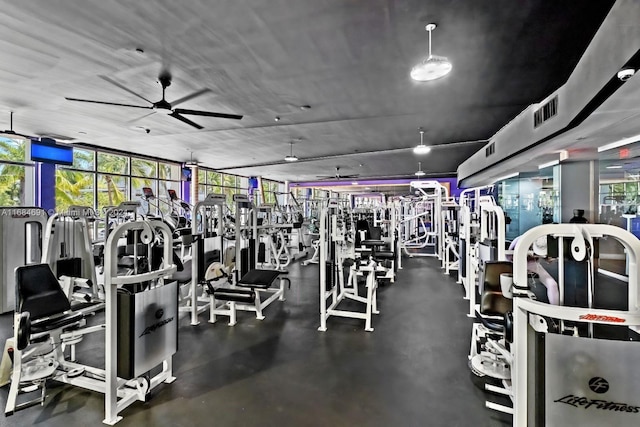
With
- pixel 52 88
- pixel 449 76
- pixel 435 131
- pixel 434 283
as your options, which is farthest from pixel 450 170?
pixel 52 88

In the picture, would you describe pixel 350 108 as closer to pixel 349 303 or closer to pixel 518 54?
pixel 518 54

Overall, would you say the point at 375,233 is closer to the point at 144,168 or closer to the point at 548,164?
the point at 548,164

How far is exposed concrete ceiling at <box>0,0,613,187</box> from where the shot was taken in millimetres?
2541

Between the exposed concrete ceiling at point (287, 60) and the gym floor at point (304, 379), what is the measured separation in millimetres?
2876

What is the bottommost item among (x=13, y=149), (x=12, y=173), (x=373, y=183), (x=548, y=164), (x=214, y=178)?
(x=12, y=173)

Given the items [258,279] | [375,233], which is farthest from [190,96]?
[375,233]

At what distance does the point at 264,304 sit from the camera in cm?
405

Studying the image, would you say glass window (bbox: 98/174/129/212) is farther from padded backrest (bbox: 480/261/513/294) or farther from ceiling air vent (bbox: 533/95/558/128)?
ceiling air vent (bbox: 533/95/558/128)

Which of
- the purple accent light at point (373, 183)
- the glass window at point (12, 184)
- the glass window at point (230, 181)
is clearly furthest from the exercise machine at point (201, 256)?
the purple accent light at point (373, 183)

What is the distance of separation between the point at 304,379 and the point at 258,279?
1503 millimetres

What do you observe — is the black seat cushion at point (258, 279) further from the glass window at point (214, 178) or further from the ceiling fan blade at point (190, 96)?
the glass window at point (214, 178)

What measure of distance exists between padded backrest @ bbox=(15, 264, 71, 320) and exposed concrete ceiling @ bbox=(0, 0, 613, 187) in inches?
79.7

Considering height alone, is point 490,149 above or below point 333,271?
above

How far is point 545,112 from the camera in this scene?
177 inches
